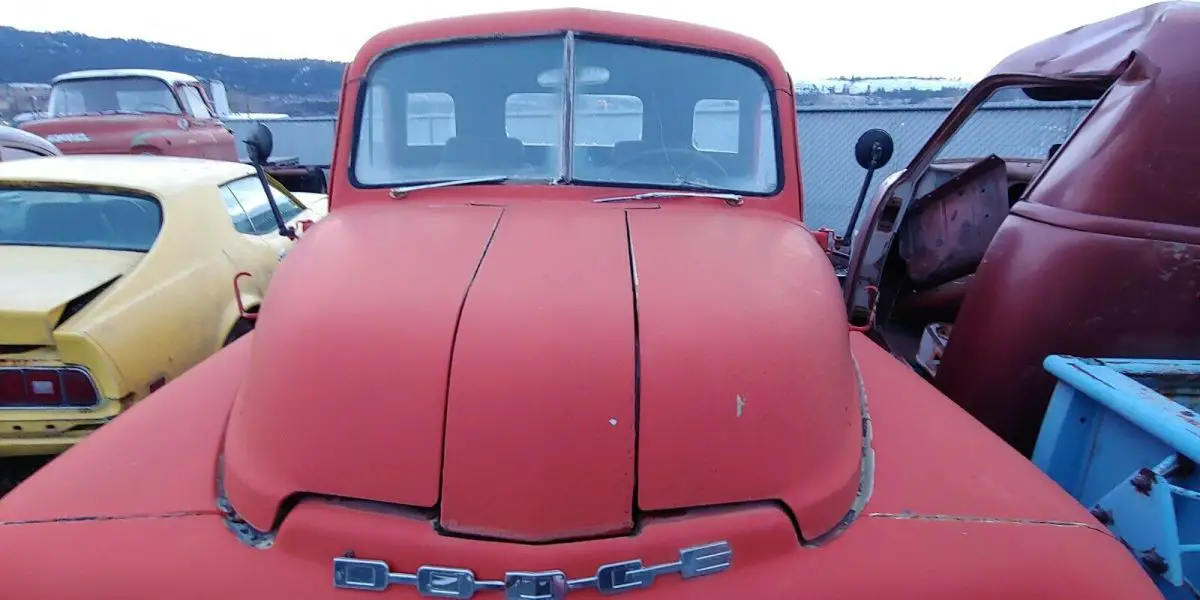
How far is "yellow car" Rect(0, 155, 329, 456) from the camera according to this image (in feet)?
9.27

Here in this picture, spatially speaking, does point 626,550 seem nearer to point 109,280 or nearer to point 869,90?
point 109,280

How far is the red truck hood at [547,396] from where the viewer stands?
4.63 feet

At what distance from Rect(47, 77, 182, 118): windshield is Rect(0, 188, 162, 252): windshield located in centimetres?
640

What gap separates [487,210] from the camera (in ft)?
7.31

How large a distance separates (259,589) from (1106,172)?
9.56 ft

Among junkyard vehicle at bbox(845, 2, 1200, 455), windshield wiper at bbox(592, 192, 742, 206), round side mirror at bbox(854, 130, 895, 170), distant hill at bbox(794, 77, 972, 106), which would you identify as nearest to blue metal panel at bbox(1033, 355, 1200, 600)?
junkyard vehicle at bbox(845, 2, 1200, 455)

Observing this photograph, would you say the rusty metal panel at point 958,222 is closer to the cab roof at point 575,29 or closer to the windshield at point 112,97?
the cab roof at point 575,29

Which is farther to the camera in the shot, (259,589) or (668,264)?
(668,264)

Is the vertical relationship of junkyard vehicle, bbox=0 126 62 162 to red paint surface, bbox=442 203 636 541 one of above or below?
above

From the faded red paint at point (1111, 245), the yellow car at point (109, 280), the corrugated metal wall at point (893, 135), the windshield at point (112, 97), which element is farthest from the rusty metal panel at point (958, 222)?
the windshield at point (112, 97)

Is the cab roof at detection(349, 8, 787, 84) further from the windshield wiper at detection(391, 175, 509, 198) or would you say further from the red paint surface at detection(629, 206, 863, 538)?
the red paint surface at detection(629, 206, 863, 538)

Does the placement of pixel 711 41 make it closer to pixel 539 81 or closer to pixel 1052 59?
pixel 539 81

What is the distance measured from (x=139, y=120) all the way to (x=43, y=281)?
6.81m

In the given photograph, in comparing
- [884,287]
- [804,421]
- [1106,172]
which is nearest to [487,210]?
[804,421]
